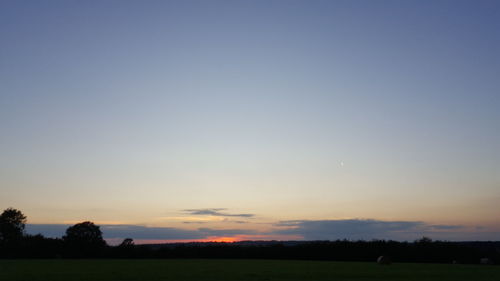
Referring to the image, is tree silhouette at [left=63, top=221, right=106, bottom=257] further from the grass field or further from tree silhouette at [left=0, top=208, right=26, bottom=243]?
the grass field

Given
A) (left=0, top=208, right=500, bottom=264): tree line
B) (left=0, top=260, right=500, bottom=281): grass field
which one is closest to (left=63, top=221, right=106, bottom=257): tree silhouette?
(left=0, top=208, right=500, bottom=264): tree line

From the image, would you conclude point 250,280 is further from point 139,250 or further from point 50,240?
point 50,240

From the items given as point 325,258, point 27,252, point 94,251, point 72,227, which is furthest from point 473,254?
point 72,227

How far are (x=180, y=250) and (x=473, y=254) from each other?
37346 millimetres

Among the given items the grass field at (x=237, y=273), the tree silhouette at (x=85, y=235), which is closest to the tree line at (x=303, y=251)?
the tree silhouette at (x=85, y=235)

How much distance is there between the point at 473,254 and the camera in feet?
189

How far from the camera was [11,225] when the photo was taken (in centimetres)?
10419

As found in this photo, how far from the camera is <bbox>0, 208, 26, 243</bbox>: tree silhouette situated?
103 metres

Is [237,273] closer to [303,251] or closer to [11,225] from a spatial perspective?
[303,251]

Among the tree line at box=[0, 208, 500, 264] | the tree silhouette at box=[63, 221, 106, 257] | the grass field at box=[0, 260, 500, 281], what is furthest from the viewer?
the tree silhouette at box=[63, 221, 106, 257]

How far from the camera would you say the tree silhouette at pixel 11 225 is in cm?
10256

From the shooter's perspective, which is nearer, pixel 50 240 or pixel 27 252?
pixel 27 252

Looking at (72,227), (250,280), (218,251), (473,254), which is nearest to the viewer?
(250,280)

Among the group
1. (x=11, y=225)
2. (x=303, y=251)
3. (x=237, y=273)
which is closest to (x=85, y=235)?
(x=11, y=225)
